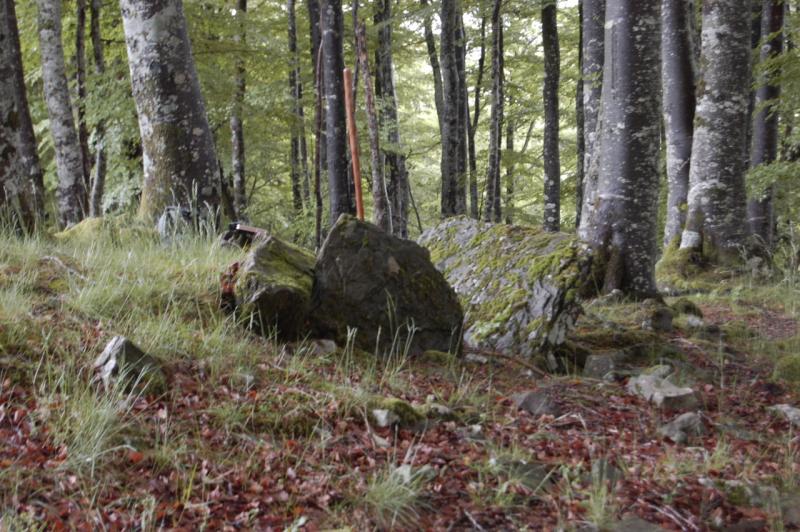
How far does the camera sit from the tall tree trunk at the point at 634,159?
6035 mm

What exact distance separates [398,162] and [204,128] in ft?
31.3

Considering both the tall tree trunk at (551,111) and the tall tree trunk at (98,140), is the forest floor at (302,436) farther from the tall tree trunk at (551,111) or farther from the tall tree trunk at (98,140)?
the tall tree trunk at (551,111)

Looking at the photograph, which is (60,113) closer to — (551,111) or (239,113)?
(239,113)

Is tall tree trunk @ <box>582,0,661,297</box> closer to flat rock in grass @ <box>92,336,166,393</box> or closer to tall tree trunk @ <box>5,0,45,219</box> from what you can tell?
flat rock in grass @ <box>92,336,166,393</box>

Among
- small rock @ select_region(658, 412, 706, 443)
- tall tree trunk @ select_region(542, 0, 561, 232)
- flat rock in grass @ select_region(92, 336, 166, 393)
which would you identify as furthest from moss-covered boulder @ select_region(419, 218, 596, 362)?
tall tree trunk @ select_region(542, 0, 561, 232)

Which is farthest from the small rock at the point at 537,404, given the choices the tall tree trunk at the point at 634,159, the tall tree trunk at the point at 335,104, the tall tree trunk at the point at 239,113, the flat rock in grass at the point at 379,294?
the tall tree trunk at the point at 239,113

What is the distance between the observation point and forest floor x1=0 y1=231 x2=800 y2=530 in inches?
85.8

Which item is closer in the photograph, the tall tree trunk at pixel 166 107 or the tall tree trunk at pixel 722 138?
the tall tree trunk at pixel 166 107

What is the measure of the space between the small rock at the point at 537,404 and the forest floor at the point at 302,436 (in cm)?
5

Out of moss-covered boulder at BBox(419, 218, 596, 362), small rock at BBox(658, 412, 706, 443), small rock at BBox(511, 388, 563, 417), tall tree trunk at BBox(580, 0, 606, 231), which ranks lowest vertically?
small rock at BBox(658, 412, 706, 443)

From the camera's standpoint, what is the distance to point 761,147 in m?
12.8

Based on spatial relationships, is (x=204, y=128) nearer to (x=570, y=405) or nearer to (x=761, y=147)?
(x=570, y=405)

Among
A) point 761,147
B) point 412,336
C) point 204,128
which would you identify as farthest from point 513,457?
point 761,147

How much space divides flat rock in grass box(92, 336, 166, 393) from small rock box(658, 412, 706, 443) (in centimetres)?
262
